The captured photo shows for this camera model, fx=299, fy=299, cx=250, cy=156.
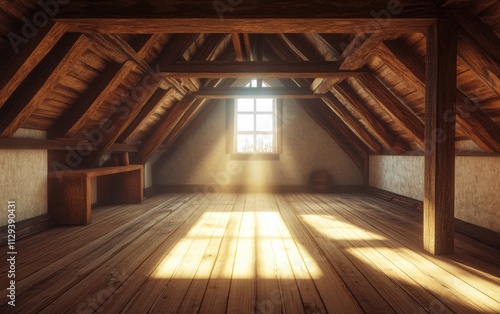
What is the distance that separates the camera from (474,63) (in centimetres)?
262

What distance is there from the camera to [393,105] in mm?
4250

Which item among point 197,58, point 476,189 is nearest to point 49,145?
point 197,58

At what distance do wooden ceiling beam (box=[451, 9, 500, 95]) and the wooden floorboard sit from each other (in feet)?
5.28

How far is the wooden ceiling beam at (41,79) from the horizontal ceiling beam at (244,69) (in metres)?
1.41

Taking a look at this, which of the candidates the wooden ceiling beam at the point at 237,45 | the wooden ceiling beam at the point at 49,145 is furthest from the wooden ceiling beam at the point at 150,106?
the wooden ceiling beam at the point at 237,45

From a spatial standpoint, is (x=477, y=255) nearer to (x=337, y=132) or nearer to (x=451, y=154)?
(x=451, y=154)

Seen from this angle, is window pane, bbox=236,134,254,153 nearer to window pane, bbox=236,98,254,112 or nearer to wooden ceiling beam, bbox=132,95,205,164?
window pane, bbox=236,98,254,112

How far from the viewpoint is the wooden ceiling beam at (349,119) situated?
5.75 metres

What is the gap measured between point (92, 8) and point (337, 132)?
5822mm

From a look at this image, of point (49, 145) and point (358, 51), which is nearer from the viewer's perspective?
point (358, 51)

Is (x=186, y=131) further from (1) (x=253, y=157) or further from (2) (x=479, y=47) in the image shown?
(2) (x=479, y=47)

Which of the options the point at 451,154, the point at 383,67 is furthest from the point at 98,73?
the point at 451,154

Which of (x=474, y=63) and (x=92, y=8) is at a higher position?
(x=92, y=8)

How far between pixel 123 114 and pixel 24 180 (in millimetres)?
1525
